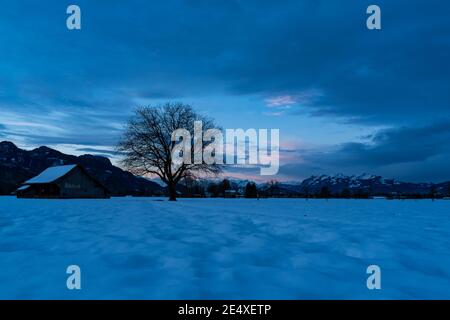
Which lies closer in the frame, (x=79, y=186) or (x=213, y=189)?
(x=79, y=186)

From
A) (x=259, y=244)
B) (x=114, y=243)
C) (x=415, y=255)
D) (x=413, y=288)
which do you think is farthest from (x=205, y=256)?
(x=415, y=255)

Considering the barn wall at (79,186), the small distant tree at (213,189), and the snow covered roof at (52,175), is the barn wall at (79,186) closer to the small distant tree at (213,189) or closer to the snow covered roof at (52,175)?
the snow covered roof at (52,175)

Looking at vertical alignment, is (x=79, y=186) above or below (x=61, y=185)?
below

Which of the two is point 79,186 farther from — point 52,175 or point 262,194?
point 262,194

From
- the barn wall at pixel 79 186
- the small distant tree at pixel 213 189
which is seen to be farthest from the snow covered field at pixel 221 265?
the small distant tree at pixel 213 189

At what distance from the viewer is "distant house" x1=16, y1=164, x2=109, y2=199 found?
45.1 metres

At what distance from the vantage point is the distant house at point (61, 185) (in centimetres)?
4506

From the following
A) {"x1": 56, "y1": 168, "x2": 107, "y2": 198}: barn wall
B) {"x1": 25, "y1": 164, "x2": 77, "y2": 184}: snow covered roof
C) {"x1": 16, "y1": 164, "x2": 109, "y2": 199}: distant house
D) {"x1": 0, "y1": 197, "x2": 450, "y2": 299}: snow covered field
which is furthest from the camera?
{"x1": 56, "y1": 168, "x2": 107, "y2": 198}: barn wall

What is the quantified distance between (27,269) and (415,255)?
7044 millimetres

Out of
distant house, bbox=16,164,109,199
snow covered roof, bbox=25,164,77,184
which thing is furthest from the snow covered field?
distant house, bbox=16,164,109,199

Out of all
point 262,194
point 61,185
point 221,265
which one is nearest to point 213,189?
point 262,194

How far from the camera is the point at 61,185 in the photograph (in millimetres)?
45219

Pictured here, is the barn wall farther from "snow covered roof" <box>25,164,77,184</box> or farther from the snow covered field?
the snow covered field

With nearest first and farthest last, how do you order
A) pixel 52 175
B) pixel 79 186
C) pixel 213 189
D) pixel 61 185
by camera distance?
pixel 61 185 < pixel 52 175 < pixel 79 186 < pixel 213 189
